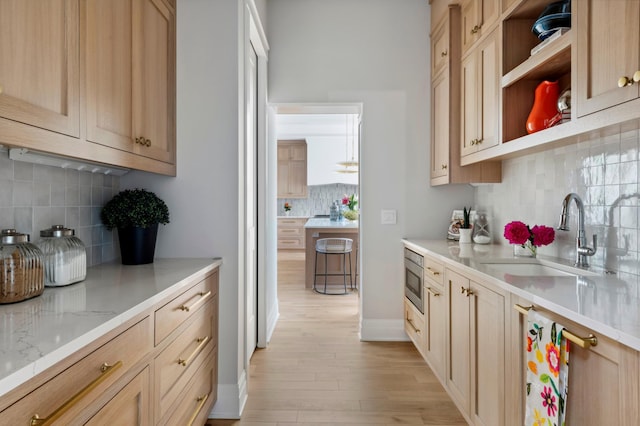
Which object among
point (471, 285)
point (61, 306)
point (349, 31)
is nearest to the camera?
point (61, 306)

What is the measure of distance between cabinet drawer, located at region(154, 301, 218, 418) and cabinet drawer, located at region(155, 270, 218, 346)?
0.05 metres

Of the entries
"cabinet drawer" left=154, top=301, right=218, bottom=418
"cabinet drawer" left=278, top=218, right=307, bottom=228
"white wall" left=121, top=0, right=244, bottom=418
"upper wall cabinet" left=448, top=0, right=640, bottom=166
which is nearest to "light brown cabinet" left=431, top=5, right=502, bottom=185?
"upper wall cabinet" left=448, top=0, right=640, bottom=166

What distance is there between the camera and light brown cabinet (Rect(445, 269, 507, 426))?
1573 millimetres

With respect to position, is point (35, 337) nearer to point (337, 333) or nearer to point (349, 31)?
point (337, 333)

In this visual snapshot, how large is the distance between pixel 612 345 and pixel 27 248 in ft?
5.83

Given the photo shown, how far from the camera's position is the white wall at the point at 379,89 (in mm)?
3240

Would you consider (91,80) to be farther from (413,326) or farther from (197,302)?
(413,326)

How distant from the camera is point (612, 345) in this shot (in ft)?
3.16

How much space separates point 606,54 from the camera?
1317 mm

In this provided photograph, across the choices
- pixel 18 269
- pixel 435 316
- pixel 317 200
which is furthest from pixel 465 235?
pixel 317 200

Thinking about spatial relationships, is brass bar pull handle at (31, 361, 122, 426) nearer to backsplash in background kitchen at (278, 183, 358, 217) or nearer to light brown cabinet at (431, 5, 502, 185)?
light brown cabinet at (431, 5, 502, 185)

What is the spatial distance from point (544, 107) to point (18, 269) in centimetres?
236

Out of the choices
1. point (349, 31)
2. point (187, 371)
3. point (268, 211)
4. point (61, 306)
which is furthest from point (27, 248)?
point (349, 31)

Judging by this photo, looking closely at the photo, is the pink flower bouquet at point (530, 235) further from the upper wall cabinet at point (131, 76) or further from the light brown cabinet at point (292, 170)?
the light brown cabinet at point (292, 170)
